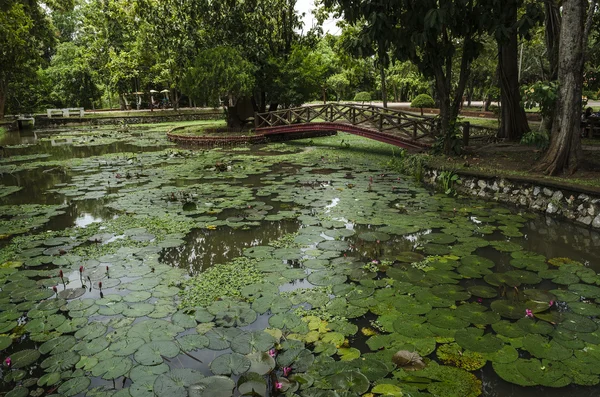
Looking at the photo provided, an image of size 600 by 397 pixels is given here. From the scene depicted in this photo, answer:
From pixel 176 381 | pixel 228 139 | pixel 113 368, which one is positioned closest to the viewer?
pixel 176 381

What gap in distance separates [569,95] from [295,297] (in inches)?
251

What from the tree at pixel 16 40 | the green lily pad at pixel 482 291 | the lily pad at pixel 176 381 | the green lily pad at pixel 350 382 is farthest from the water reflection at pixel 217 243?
the tree at pixel 16 40

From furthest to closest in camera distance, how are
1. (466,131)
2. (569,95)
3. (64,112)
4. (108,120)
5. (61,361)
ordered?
1. (64,112)
2. (108,120)
3. (466,131)
4. (569,95)
5. (61,361)

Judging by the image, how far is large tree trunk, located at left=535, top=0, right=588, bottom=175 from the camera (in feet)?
23.3

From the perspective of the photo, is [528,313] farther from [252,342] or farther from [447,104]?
[447,104]

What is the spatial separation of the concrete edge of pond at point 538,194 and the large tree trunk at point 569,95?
0.62 m

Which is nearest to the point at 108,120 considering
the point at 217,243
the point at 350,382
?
the point at 217,243

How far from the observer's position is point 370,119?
44.6ft

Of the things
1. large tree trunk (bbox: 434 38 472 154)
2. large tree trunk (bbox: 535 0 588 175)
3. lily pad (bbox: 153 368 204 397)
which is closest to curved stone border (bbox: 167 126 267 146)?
large tree trunk (bbox: 434 38 472 154)

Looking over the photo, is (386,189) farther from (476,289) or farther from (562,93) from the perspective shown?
(476,289)

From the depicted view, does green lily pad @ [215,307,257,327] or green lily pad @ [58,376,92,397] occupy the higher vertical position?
green lily pad @ [215,307,257,327]

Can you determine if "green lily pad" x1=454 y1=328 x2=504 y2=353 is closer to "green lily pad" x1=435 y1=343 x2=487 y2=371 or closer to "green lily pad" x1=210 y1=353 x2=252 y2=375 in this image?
"green lily pad" x1=435 y1=343 x2=487 y2=371

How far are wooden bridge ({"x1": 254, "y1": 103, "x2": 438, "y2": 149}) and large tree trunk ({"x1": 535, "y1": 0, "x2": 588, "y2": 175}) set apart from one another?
12.8ft

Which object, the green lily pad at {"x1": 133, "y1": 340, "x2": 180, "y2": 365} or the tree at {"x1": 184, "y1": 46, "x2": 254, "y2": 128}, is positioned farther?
the tree at {"x1": 184, "y1": 46, "x2": 254, "y2": 128}
